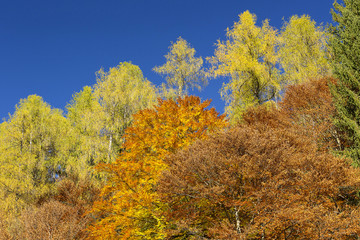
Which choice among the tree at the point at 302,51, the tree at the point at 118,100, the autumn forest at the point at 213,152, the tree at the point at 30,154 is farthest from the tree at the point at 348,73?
the tree at the point at 30,154

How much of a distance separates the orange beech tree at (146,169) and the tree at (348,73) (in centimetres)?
522

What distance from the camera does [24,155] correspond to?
16.7 m

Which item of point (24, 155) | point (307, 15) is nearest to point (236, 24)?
point (307, 15)

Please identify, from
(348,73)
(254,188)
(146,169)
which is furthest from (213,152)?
(348,73)

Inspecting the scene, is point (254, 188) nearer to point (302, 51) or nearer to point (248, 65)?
point (248, 65)

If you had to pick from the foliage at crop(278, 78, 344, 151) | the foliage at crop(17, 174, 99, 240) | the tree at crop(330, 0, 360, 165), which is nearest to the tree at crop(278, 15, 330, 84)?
the foliage at crop(278, 78, 344, 151)

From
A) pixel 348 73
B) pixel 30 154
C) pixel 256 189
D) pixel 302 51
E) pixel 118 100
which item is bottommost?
pixel 256 189

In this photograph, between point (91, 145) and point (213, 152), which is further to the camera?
point (91, 145)

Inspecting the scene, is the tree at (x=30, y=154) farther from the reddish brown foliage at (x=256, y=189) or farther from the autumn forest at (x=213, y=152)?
the reddish brown foliage at (x=256, y=189)

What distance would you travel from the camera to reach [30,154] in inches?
669

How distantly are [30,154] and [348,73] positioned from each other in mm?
20124

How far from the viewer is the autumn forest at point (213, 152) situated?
278 inches

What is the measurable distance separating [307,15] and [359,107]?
42.3ft

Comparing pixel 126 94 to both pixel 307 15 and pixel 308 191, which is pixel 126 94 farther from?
pixel 307 15
